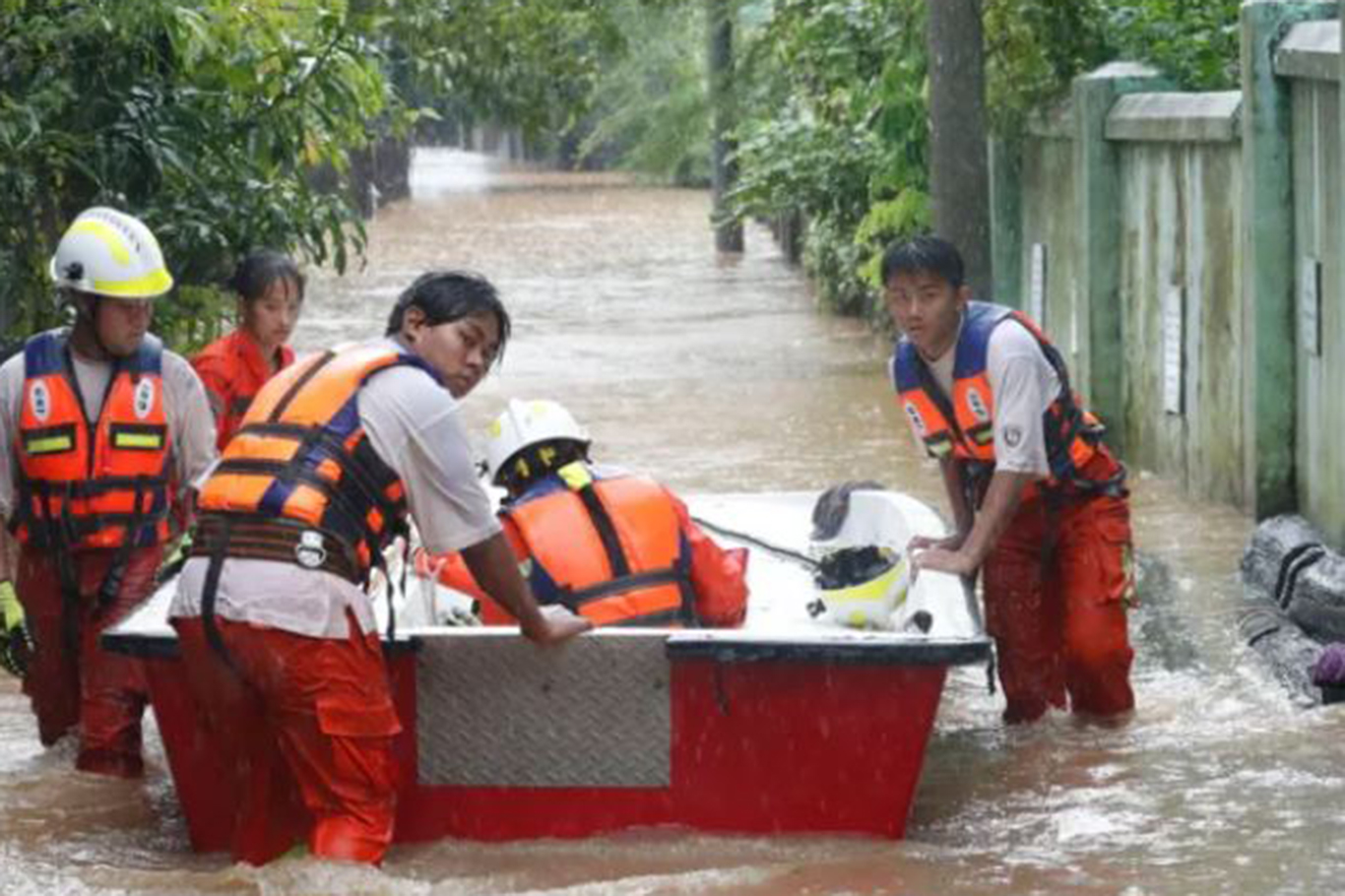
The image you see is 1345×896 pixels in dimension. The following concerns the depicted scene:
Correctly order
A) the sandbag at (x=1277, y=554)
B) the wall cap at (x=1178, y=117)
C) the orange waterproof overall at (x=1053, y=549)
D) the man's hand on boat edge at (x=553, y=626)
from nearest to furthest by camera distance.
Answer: the man's hand on boat edge at (x=553, y=626) → the orange waterproof overall at (x=1053, y=549) → the sandbag at (x=1277, y=554) → the wall cap at (x=1178, y=117)

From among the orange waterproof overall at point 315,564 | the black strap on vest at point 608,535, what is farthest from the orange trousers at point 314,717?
the black strap on vest at point 608,535

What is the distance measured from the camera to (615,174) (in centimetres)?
6197

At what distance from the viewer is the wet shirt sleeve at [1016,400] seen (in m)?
8.60

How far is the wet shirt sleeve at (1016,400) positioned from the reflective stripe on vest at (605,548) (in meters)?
1.08

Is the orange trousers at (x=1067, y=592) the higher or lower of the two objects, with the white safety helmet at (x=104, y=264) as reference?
lower

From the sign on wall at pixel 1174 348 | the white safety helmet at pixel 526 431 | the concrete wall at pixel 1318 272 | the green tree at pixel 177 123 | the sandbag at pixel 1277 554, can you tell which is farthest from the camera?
the sign on wall at pixel 1174 348

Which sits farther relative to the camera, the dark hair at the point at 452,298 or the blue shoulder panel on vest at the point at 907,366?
the blue shoulder panel on vest at the point at 907,366

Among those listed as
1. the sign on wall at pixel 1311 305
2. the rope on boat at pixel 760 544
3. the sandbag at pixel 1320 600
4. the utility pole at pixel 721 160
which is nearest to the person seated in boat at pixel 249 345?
the rope on boat at pixel 760 544

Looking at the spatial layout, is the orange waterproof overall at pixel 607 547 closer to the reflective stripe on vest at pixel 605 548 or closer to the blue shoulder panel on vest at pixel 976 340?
the reflective stripe on vest at pixel 605 548

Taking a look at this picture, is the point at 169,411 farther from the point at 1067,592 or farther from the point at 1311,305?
the point at 1311,305

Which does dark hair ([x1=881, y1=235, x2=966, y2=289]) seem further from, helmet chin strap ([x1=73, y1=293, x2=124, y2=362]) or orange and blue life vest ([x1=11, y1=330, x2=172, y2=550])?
helmet chin strap ([x1=73, y1=293, x2=124, y2=362])

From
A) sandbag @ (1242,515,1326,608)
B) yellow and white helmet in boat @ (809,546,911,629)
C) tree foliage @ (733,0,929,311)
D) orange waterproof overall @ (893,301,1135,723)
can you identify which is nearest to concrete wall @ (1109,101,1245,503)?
sandbag @ (1242,515,1326,608)

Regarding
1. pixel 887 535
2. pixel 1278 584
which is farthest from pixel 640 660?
pixel 1278 584

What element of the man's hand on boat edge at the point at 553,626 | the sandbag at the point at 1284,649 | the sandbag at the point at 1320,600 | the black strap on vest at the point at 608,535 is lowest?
the sandbag at the point at 1284,649
